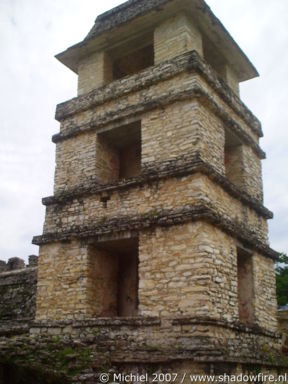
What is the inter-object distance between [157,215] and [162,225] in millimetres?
250

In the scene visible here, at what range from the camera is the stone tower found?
8.48 m

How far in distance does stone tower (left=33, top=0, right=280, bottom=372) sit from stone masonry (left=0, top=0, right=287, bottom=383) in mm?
29

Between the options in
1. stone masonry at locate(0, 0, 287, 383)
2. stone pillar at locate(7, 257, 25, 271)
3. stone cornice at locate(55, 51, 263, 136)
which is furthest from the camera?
stone pillar at locate(7, 257, 25, 271)

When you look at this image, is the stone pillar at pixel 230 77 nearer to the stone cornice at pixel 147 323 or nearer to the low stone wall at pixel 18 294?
the stone cornice at pixel 147 323

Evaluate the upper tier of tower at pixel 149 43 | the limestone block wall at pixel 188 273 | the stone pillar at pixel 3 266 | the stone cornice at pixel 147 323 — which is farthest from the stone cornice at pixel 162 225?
the stone pillar at pixel 3 266

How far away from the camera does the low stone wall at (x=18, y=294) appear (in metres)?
13.6

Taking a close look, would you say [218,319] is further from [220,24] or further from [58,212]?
[220,24]

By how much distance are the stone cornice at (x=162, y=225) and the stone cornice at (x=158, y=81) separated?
309cm

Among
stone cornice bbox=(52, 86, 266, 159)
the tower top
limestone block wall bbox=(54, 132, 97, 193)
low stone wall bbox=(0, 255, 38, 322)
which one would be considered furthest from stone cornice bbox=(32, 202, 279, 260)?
the tower top

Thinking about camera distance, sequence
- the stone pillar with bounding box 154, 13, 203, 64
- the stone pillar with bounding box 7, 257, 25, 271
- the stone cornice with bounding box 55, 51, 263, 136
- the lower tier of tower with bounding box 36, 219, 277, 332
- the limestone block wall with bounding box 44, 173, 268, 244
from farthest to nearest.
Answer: the stone pillar with bounding box 7, 257, 25, 271, the stone pillar with bounding box 154, 13, 203, 64, the stone cornice with bounding box 55, 51, 263, 136, the limestone block wall with bounding box 44, 173, 268, 244, the lower tier of tower with bounding box 36, 219, 277, 332

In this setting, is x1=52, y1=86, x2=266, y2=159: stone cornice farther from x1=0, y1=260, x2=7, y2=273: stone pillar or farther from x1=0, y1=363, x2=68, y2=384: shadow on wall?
x1=0, y1=260, x2=7, y2=273: stone pillar

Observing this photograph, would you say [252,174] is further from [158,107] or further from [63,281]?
[63,281]

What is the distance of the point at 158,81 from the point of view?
411 inches

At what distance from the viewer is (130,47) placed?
40.2 ft
